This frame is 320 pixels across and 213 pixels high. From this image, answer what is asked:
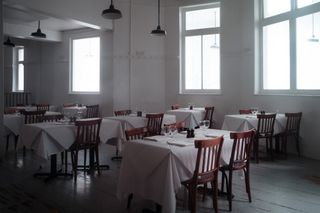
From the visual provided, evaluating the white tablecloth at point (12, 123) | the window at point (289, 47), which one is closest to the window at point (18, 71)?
the white tablecloth at point (12, 123)

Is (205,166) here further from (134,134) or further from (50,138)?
(50,138)

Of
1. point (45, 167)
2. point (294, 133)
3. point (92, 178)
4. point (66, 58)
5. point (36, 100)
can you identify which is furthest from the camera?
point (36, 100)

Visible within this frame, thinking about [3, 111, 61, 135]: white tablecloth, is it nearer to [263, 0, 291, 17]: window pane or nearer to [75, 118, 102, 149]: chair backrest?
[75, 118, 102, 149]: chair backrest

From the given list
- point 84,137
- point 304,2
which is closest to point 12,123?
point 84,137

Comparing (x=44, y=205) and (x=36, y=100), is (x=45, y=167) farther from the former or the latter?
(x=36, y=100)

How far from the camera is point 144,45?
879cm

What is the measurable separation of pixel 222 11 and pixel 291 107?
10.5 feet

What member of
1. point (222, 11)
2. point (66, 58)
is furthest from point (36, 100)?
point (222, 11)

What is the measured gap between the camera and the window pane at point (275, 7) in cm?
668

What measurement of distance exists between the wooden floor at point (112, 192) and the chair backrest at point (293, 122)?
3.10ft

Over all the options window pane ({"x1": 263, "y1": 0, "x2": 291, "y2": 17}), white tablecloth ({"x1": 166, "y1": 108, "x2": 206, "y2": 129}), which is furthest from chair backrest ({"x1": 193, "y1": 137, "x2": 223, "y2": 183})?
window pane ({"x1": 263, "y1": 0, "x2": 291, "y2": 17})

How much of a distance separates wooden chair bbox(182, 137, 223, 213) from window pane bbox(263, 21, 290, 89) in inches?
177

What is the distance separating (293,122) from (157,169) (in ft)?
13.9

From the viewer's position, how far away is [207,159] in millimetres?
2947
